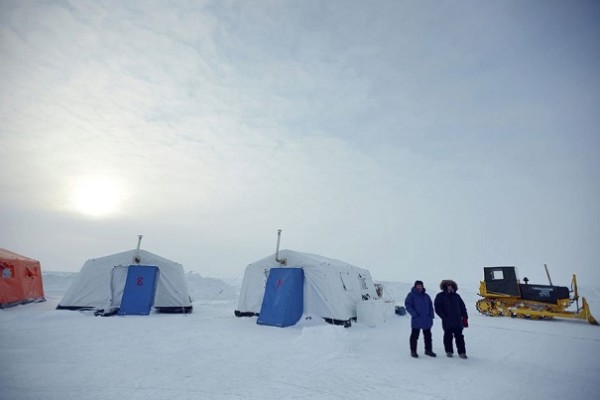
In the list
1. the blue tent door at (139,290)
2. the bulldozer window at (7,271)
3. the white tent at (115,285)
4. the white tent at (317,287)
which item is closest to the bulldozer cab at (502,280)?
the white tent at (317,287)

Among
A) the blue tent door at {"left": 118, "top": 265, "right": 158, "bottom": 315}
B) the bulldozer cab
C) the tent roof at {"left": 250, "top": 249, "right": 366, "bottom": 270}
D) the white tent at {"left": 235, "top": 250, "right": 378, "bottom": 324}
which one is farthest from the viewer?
the bulldozer cab

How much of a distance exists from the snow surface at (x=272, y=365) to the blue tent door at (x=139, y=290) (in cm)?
303

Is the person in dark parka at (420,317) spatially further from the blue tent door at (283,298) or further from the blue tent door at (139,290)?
the blue tent door at (139,290)

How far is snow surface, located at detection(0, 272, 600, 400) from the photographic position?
441cm

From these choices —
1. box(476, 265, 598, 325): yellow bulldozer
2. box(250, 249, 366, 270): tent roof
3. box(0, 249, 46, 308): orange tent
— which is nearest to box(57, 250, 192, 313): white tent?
box(0, 249, 46, 308): orange tent

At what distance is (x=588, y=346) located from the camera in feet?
26.6

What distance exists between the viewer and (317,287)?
480 inches

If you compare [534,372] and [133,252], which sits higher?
[133,252]

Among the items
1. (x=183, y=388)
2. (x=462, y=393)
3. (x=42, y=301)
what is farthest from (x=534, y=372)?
(x=42, y=301)

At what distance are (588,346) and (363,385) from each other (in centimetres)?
774

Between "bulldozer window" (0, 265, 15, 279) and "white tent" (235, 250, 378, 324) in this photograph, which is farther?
"bulldozer window" (0, 265, 15, 279)

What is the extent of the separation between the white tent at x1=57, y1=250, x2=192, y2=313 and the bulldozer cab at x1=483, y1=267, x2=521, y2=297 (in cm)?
1597

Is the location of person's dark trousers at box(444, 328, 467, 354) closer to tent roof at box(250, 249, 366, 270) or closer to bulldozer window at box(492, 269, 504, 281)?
tent roof at box(250, 249, 366, 270)

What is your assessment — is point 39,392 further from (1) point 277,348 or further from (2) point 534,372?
(2) point 534,372
